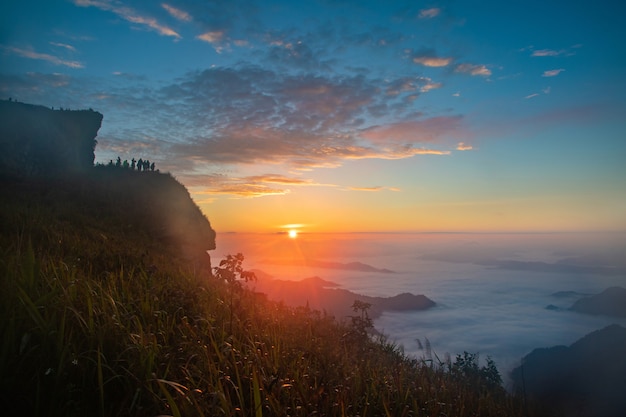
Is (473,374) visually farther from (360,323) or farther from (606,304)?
(606,304)

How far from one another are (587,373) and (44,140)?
363ft

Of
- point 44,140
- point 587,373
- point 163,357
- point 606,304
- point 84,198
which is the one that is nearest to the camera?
point 163,357

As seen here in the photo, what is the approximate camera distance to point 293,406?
2811 mm

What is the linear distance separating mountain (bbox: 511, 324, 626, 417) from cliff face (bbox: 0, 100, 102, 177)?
71861 mm

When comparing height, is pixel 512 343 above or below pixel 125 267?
below

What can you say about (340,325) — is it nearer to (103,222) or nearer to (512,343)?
(103,222)

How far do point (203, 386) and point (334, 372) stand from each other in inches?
66.8

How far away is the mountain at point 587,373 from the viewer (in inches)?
2539

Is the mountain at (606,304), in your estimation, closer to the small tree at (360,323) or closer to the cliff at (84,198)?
the cliff at (84,198)

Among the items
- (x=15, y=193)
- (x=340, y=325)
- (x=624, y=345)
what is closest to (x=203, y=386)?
(x=340, y=325)

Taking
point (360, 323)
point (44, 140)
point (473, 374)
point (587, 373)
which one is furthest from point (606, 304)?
point (44, 140)

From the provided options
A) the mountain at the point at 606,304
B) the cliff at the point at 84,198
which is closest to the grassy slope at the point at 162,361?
the cliff at the point at 84,198

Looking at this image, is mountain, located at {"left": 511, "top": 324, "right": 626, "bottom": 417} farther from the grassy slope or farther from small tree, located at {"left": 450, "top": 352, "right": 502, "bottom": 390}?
the grassy slope

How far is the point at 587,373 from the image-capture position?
251 ft
